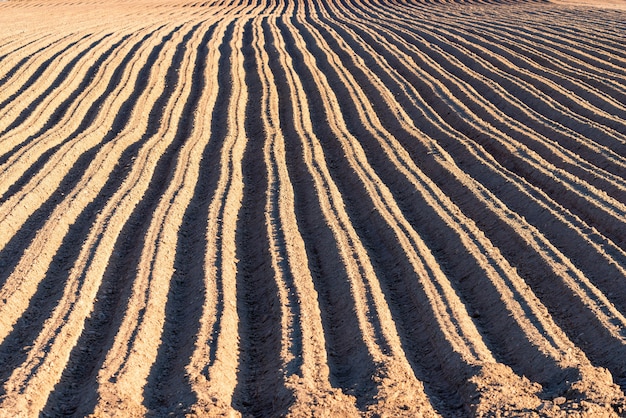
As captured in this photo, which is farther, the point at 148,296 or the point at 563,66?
the point at 563,66

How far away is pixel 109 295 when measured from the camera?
312 inches

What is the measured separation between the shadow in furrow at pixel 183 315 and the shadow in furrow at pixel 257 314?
17.5 inches

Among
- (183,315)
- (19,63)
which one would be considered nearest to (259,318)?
(183,315)

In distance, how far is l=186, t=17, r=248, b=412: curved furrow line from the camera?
6.20 m

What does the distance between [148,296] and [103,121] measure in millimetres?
7907

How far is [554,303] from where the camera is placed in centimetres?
795

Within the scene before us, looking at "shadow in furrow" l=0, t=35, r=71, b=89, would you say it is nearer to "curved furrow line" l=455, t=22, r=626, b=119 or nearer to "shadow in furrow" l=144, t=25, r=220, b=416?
"shadow in furrow" l=144, t=25, r=220, b=416

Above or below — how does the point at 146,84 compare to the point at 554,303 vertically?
above

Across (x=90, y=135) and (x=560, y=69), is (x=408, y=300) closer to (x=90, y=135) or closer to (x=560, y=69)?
(x=90, y=135)

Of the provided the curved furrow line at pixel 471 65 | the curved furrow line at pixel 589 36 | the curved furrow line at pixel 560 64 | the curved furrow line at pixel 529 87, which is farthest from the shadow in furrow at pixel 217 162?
the curved furrow line at pixel 589 36

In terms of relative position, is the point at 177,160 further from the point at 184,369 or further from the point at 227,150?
the point at 184,369

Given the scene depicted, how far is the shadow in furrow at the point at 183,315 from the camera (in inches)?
238

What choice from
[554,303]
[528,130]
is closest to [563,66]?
[528,130]

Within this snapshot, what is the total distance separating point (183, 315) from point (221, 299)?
439 millimetres
